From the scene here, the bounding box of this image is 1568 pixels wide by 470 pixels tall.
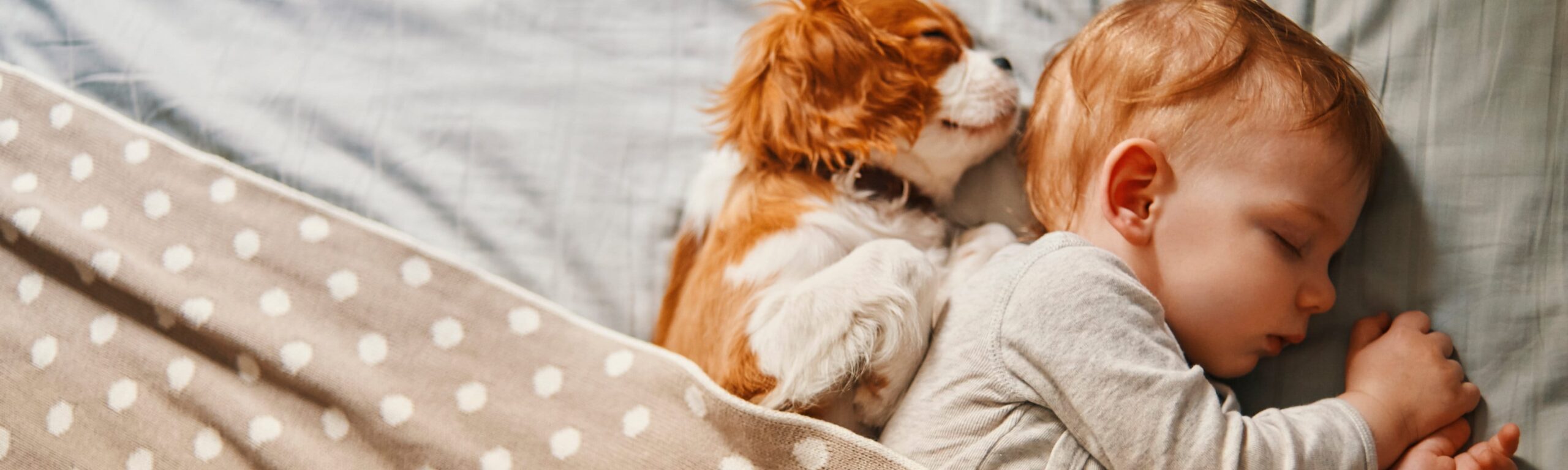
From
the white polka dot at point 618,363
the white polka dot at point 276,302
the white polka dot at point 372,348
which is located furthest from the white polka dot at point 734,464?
the white polka dot at point 276,302

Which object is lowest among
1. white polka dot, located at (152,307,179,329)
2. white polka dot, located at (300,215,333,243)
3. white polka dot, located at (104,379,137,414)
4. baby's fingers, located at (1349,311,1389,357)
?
white polka dot, located at (104,379,137,414)

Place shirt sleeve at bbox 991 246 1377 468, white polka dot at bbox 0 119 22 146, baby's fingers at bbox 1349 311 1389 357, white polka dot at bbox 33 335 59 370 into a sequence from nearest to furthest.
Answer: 1. shirt sleeve at bbox 991 246 1377 468
2. baby's fingers at bbox 1349 311 1389 357
3. white polka dot at bbox 33 335 59 370
4. white polka dot at bbox 0 119 22 146

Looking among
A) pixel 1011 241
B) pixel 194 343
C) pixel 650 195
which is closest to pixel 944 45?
pixel 1011 241

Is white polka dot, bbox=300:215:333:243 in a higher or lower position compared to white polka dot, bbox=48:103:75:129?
lower

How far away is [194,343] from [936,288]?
797 mm

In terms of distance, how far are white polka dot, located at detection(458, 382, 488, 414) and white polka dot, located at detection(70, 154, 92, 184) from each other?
0.55 meters

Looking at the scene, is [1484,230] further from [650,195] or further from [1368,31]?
[650,195]

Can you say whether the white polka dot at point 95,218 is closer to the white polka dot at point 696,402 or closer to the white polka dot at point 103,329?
the white polka dot at point 103,329

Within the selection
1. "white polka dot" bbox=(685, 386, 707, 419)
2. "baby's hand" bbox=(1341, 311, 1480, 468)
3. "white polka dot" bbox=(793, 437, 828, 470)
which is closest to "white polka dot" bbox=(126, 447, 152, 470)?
"white polka dot" bbox=(685, 386, 707, 419)

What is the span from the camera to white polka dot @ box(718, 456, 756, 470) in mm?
849

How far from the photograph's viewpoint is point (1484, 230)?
0.85 metres

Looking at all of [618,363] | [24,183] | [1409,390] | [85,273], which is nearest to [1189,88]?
[1409,390]

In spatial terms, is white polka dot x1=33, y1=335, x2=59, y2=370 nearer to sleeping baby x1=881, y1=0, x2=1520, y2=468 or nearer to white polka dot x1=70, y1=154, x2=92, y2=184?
white polka dot x1=70, y1=154, x2=92, y2=184

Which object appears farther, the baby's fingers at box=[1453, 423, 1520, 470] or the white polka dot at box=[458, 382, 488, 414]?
the white polka dot at box=[458, 382, 488, 414]
